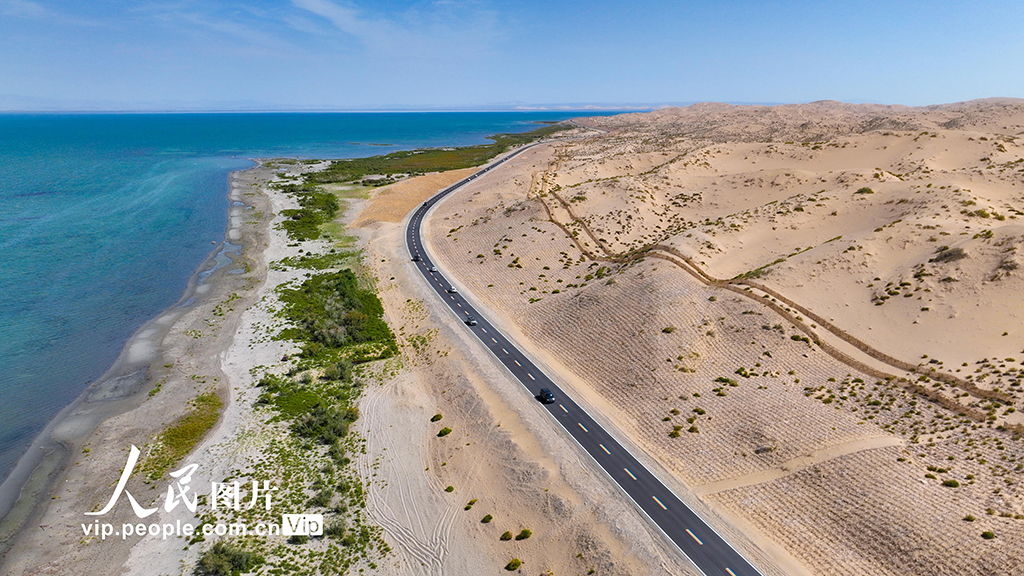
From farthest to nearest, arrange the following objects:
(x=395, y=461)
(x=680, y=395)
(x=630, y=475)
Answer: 1. (x=680, y=395)
2. (x=395, y=461)
3. (x=630, y=475)

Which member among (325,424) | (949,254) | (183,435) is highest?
(949,254)

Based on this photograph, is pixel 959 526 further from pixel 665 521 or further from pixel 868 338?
pixel 868 338

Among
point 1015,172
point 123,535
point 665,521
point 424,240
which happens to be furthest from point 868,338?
point 424,240

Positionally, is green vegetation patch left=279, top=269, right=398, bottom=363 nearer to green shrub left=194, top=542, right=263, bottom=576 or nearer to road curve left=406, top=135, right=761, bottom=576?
road curve left=406, top=135, right=761, bottom=576

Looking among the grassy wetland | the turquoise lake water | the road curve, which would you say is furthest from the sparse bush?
the turquoise lake water

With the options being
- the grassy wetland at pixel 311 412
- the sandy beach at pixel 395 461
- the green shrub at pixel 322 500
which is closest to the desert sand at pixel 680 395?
the sandy beach at pixel 395 461

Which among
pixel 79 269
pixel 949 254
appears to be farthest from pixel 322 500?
pixel 79 269

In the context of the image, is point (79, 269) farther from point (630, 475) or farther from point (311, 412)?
point (630, 475)
